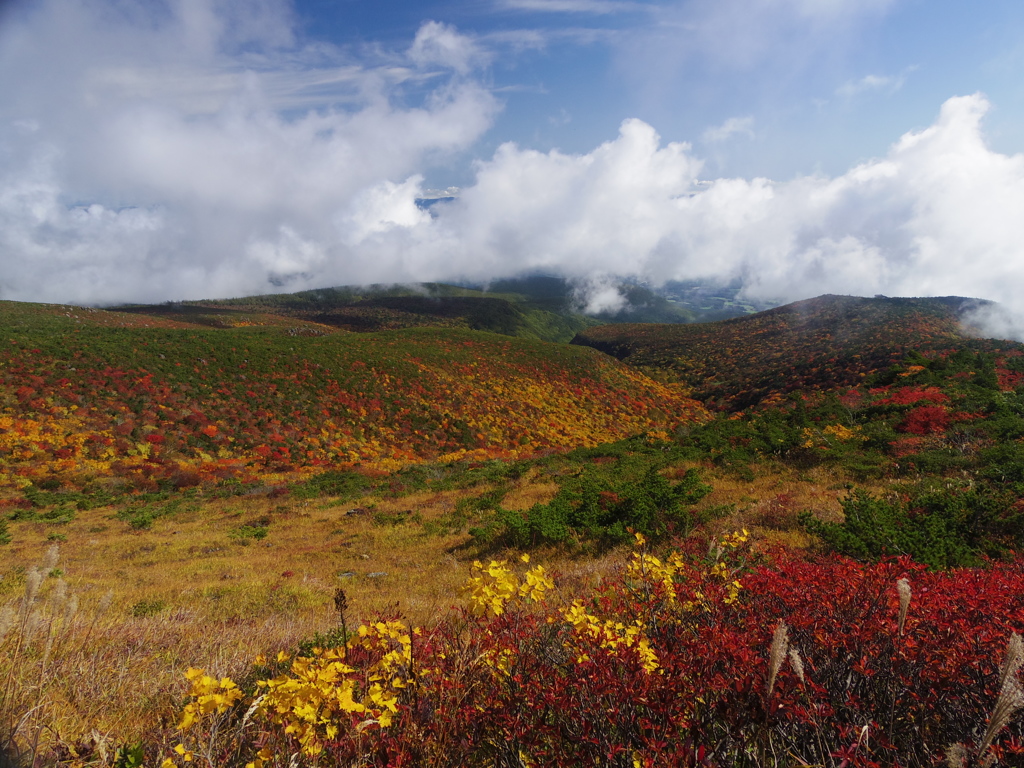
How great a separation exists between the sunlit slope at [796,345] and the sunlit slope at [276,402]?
26.6 ft

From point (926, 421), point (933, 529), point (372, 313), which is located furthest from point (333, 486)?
point (372, 313)

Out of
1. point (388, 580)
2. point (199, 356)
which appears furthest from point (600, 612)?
point (199, 356)

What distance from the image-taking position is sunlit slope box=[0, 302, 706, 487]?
21.0 meters

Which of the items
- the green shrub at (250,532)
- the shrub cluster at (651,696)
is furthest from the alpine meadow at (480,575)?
the green shrub at (250,532)

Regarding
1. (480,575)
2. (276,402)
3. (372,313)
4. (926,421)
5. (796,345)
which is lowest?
(276,402)

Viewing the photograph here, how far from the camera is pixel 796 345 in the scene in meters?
54.9

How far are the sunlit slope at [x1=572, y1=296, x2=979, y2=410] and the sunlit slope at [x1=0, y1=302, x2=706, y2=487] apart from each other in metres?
8.11

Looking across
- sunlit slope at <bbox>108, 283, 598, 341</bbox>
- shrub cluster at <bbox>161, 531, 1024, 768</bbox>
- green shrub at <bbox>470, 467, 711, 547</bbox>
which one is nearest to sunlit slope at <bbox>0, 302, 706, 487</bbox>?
green shrub at <bbox>470, 467, 711, 547</bbox>

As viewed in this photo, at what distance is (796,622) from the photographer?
2994 millimetres

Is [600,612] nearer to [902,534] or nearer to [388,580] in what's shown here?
[902,534]

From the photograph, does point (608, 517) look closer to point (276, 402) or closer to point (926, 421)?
point (926, 421)

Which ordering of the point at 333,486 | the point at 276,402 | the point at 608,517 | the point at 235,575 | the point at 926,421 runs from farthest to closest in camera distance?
the point at 276,402
the point at 333,486
the point at 926,421
the point at 608,517
the point at 235,575

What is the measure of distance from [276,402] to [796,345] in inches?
2269

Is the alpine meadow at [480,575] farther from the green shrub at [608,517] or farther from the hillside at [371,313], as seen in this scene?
the hillside at [371,313]
